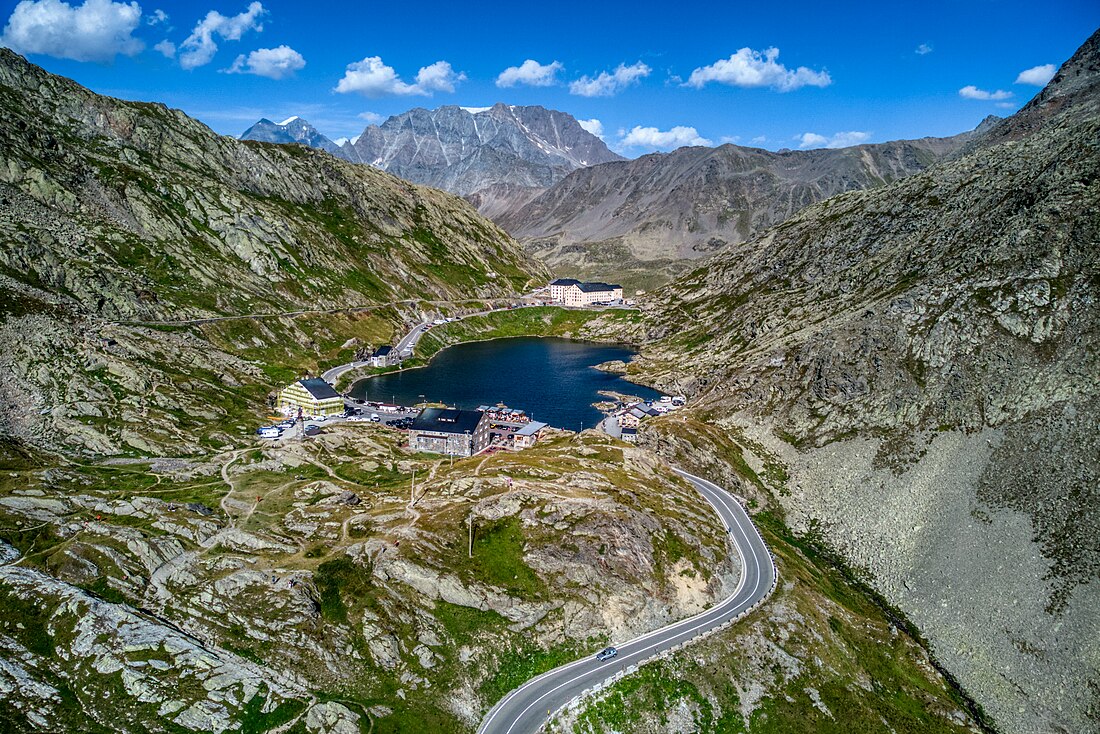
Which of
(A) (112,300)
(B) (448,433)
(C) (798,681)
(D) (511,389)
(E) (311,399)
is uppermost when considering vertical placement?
(A) (112,300)

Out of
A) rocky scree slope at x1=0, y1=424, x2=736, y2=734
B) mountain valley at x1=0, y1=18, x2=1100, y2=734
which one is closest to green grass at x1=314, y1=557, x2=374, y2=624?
rocky scree slope at x1=0, y1=424, x2=736, y2=734

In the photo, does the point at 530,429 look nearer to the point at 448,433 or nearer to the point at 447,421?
the point at 447,421

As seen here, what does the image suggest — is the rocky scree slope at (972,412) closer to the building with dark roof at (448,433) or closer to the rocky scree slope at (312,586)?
the rocky scree slope at (312,586)

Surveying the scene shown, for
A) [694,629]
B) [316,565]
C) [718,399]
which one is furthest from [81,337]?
[718,399]

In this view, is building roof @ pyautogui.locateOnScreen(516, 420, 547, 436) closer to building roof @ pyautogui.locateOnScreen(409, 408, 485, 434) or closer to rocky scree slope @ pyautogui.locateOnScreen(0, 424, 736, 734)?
building roof @ pyautogui.locateOnScreen(409, 408, 485, 434)

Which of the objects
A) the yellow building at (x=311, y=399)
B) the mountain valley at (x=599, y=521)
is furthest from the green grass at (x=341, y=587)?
the yellow building at (x=311, y=399)

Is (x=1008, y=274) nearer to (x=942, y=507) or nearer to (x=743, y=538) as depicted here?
(x=942, y=507)

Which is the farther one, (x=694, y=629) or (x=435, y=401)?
(x=435, y=401)

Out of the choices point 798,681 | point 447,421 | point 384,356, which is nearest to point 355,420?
point 447,421
